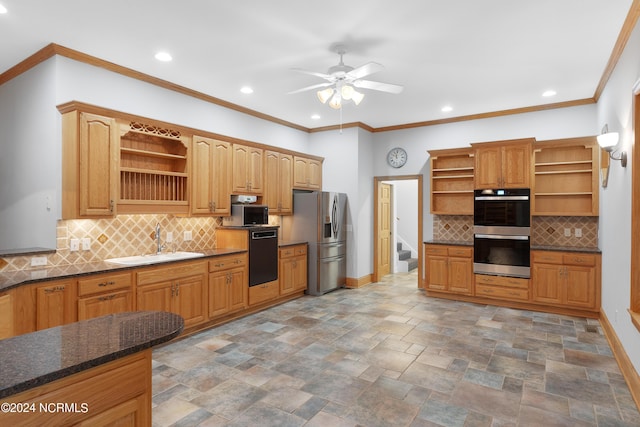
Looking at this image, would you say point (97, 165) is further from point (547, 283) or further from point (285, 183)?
point (547, 283)

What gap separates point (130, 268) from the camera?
3.61 metres

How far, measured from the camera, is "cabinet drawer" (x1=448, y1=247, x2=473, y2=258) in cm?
576

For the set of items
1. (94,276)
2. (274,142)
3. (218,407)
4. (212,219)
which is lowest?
A: (218,407)

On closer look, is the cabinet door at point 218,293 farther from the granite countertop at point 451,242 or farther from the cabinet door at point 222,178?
the granite countertop at point 451,242

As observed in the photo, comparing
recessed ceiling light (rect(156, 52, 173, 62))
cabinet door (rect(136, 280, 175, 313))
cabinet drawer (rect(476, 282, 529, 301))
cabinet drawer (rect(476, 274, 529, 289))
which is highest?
recessed ceiling light (rect(156, 52, 173, 62))

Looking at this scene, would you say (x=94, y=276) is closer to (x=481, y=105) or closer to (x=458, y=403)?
(x=458, y=403)

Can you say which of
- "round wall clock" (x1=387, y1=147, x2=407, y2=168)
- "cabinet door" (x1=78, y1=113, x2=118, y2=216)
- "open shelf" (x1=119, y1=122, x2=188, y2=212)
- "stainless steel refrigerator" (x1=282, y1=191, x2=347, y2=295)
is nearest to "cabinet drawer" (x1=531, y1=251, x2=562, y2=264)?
"round wall clock" (x1=387, y1=147, x2=407, y2=168)

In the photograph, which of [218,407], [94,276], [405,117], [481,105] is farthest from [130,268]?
[481,105]

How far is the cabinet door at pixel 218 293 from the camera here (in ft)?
14.6

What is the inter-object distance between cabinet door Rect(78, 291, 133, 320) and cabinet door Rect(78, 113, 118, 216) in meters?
0.84

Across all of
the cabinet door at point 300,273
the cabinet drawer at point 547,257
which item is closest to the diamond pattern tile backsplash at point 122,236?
the cabinet door at point 300,273

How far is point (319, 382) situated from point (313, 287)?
3104 millimetres

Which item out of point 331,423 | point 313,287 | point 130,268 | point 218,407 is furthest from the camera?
point 313,287

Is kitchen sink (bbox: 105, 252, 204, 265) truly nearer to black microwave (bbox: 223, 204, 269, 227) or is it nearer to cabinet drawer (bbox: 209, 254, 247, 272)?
cabinet drawer (bbox: 209, 254, 247, 272)
